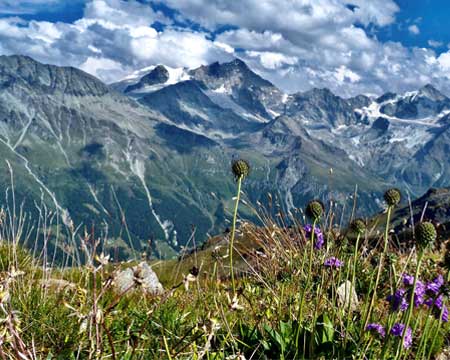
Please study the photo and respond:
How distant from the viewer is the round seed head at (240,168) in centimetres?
466

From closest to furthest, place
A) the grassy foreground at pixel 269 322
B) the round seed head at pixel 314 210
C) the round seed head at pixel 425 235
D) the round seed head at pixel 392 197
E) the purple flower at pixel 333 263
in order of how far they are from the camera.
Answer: the round seed head at pixel 425 235 < the grassy foreground at pixel 269 322 < the round seed head at pixel 314 210 < the round seed head at pixel 392 197 < the purple flower at pixel 333 263

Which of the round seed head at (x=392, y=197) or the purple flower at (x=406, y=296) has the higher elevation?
the round seed head at (x=392, y=197)

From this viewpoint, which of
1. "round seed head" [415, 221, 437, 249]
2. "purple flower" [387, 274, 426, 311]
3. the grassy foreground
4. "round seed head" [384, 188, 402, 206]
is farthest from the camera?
"round seed head" [384, 188, 402, 206]

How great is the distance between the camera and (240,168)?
4754 millimetres

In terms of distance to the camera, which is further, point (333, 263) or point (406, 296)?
point (333, 263)

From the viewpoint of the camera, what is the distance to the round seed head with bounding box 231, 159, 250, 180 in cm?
466

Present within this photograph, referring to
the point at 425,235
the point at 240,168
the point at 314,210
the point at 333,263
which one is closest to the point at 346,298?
the point at 333,263

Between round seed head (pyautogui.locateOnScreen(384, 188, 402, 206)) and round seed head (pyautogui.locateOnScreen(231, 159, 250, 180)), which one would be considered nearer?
round seed head (pyautogui.locateOnScreen(231, 159, 250, 180))

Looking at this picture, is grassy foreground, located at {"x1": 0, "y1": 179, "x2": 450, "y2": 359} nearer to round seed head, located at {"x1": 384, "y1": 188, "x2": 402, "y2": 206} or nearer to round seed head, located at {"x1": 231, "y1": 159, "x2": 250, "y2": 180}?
round seed head, located at {"x1": 384, "y1": 188, "x2": 402, "y2": 206}

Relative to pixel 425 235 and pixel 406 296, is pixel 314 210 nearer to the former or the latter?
pixel 406 296

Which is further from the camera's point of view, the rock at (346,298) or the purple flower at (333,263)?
the purple flower at (333,263)

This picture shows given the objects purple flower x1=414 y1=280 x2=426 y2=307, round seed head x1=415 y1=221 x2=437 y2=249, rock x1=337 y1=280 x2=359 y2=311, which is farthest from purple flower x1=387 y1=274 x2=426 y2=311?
round seed head x1=415 y1=221 x2=437 y2=249

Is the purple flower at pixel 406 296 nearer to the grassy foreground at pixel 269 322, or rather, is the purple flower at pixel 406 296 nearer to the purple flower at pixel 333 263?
the grassy foreground at pixel 269 322

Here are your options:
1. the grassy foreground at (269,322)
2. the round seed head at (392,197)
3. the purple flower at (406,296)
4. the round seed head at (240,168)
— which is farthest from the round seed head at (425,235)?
the round seed head at (240,168)
